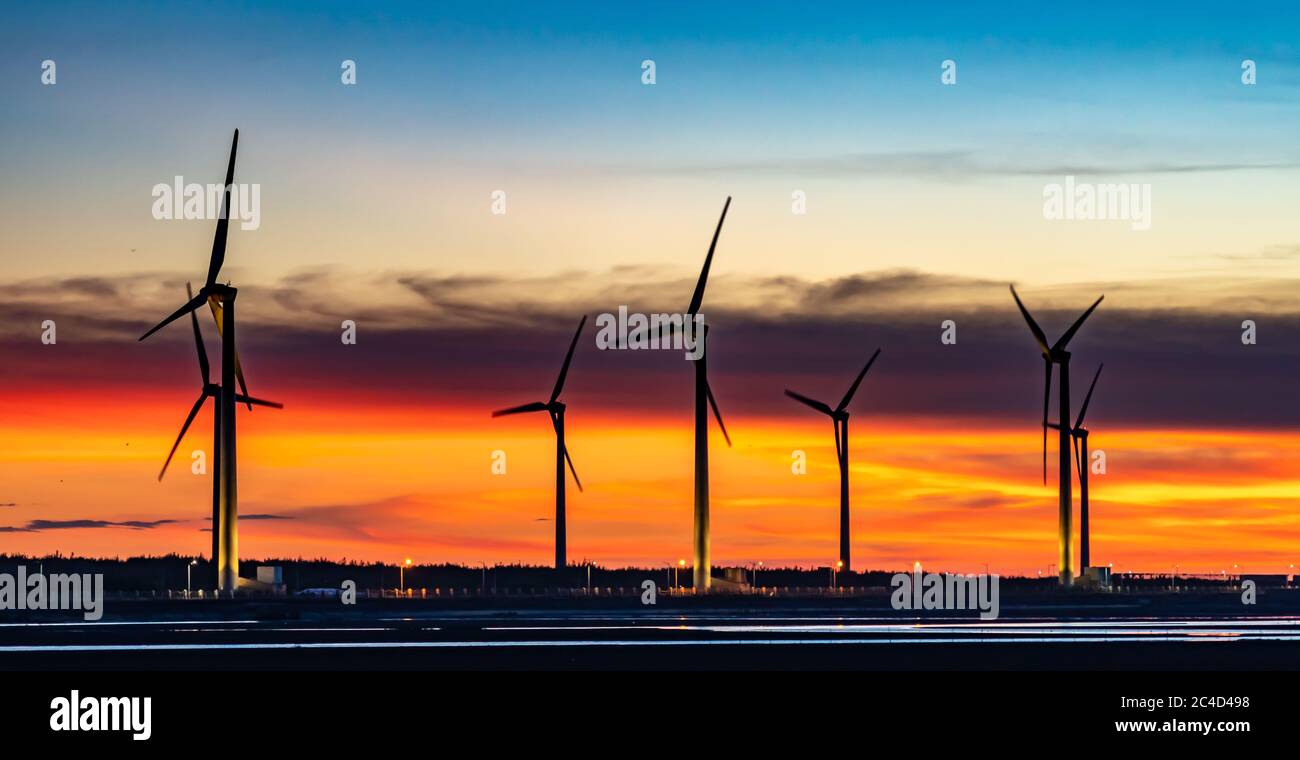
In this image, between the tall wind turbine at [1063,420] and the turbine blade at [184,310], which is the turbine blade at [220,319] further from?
the tall wind turbine at [1063,420]

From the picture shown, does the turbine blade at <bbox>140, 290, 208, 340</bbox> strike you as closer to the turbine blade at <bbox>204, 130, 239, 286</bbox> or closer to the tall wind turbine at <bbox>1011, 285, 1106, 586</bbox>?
the turbine blade at <bbox>204, 130, 239, 286</bbox>

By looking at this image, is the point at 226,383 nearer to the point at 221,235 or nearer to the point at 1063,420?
the point at 221,235

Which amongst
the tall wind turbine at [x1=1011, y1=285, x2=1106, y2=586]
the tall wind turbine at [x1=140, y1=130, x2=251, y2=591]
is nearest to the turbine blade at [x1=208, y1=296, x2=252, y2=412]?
the tall wind turbine at [x1=140, y1=130, x2=251, y2=591]

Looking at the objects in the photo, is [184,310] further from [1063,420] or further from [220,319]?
[1063,420]

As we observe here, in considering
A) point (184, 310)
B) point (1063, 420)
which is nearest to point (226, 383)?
point (184, 310)

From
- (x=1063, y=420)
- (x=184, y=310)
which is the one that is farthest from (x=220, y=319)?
(x=1063, y=420)
